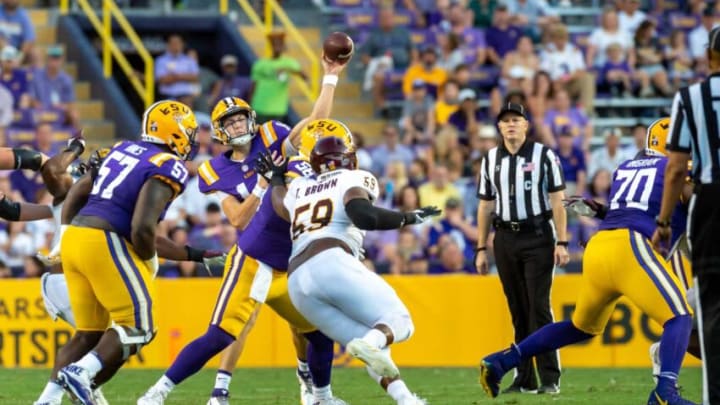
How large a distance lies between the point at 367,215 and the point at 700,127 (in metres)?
2.04

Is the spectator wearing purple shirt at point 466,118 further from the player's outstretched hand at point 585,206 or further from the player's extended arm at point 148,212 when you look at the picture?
the player's extended arm at point 148,212

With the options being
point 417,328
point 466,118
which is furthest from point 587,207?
point 466,118

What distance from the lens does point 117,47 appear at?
2167cm

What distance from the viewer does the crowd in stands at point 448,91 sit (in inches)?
699

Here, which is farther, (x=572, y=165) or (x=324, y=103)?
(x=572, y=165)

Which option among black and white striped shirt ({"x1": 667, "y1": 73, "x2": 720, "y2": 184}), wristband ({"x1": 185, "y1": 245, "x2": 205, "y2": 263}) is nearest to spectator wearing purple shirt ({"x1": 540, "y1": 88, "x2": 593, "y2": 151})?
wristband ({"x1": 185, "y1": 245, "x2": 205, "y2": 263})

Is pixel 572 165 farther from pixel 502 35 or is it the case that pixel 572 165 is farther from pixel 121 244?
pixel 121 244

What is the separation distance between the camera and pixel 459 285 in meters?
16.4

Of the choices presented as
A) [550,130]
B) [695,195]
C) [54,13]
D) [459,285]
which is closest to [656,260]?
[695,195]

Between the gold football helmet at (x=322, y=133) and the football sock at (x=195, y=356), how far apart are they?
136 centimetres

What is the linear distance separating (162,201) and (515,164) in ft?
11.4

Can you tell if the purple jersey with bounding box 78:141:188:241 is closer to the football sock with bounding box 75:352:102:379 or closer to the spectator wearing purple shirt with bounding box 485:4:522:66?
the football sock with bounding box 75:352:102:379

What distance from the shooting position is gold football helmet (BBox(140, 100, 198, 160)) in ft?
33.3

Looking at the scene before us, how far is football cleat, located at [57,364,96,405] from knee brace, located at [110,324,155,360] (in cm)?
Result: 35
